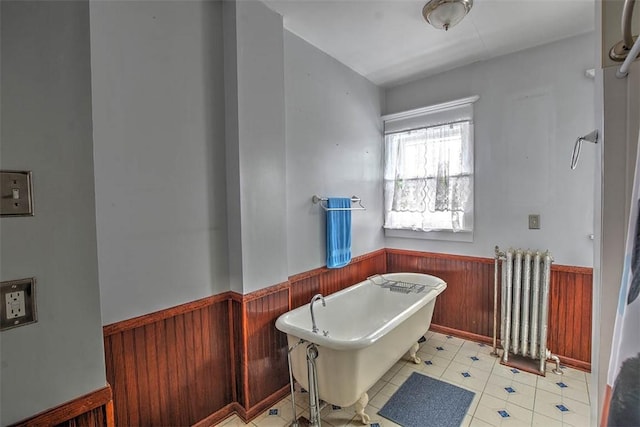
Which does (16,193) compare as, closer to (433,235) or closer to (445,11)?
(445,11)

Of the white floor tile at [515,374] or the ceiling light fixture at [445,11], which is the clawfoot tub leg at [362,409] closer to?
the white floor tile at [515,374]

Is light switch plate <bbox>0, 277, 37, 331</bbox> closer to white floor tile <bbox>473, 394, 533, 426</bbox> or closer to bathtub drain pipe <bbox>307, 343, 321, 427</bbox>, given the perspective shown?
bathtub drain pipe <bbox>307, 343, 321, 427</bbox>

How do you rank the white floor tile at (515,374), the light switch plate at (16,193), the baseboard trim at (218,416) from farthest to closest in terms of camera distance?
1. the white floor tile at (515,374)
2. the baseboard trim at (218,416)
3. the light switch plate at (16,193)

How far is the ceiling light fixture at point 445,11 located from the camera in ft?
6.03

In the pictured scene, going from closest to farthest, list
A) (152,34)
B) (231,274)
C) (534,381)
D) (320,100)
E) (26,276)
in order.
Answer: (26,276), (152,34), (231,274), (534,381), (320,100)

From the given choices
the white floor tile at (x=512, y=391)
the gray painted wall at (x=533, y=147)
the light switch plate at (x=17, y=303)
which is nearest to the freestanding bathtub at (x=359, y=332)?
the white floor tile at (x=512, y=391)

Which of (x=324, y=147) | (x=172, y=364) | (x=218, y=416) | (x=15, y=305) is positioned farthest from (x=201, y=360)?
(x=324, y=147)

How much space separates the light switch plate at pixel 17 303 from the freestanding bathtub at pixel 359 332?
1235mm

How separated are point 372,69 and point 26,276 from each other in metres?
2.94

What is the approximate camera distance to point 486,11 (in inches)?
78.7

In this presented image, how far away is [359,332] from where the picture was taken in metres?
2.50

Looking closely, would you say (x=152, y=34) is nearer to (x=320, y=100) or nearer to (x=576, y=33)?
(x=320, y=100)

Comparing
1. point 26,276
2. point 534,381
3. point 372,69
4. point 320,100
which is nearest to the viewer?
point 26,276

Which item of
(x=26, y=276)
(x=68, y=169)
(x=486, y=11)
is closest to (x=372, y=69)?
(x=486, y=11)
